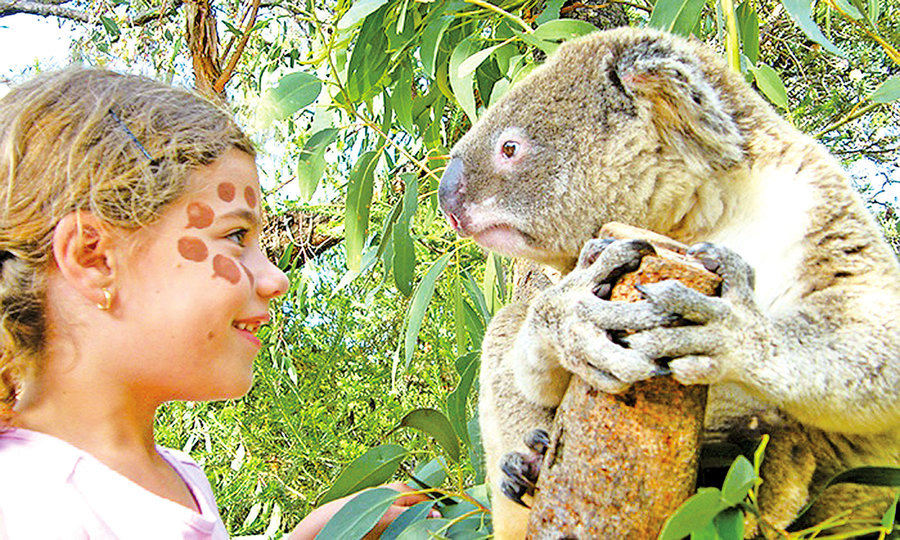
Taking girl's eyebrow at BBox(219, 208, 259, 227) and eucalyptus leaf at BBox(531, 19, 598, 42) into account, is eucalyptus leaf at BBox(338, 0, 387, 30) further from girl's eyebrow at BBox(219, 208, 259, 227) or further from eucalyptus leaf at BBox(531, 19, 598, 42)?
girl's eyebrow at BBox(219, 208, 259, 227)

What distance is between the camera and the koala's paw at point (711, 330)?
3.30 ft

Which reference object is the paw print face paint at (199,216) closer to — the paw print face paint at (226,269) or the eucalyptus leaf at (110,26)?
the paw print face paint at (226,269)

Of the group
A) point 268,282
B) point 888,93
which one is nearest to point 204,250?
point 268,282

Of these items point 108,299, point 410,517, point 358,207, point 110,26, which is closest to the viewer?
point 108,299

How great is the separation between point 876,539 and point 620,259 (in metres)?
0.69

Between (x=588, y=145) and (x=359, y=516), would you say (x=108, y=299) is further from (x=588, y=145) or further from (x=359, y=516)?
(x=588, y=145)

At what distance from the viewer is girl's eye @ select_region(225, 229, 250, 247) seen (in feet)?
5.22

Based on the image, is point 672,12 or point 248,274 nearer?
point 248,274

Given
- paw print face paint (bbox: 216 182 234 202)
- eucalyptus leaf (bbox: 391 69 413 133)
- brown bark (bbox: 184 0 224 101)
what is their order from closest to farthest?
paw print face paint (bbox: 216 182 234 202) → eucalyptus leaf (bbox: 391 69 413 133) → brown bark (bbox: 184 0 224 101)

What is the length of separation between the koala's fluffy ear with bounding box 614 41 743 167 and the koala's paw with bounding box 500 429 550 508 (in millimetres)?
592

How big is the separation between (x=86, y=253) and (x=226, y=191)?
0.90 ft

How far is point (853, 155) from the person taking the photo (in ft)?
14.2

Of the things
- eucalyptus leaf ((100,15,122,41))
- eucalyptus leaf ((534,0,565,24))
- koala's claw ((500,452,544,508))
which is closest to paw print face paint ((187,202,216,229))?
koala's claw ((500,452,544,508))

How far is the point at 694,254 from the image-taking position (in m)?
1.07
